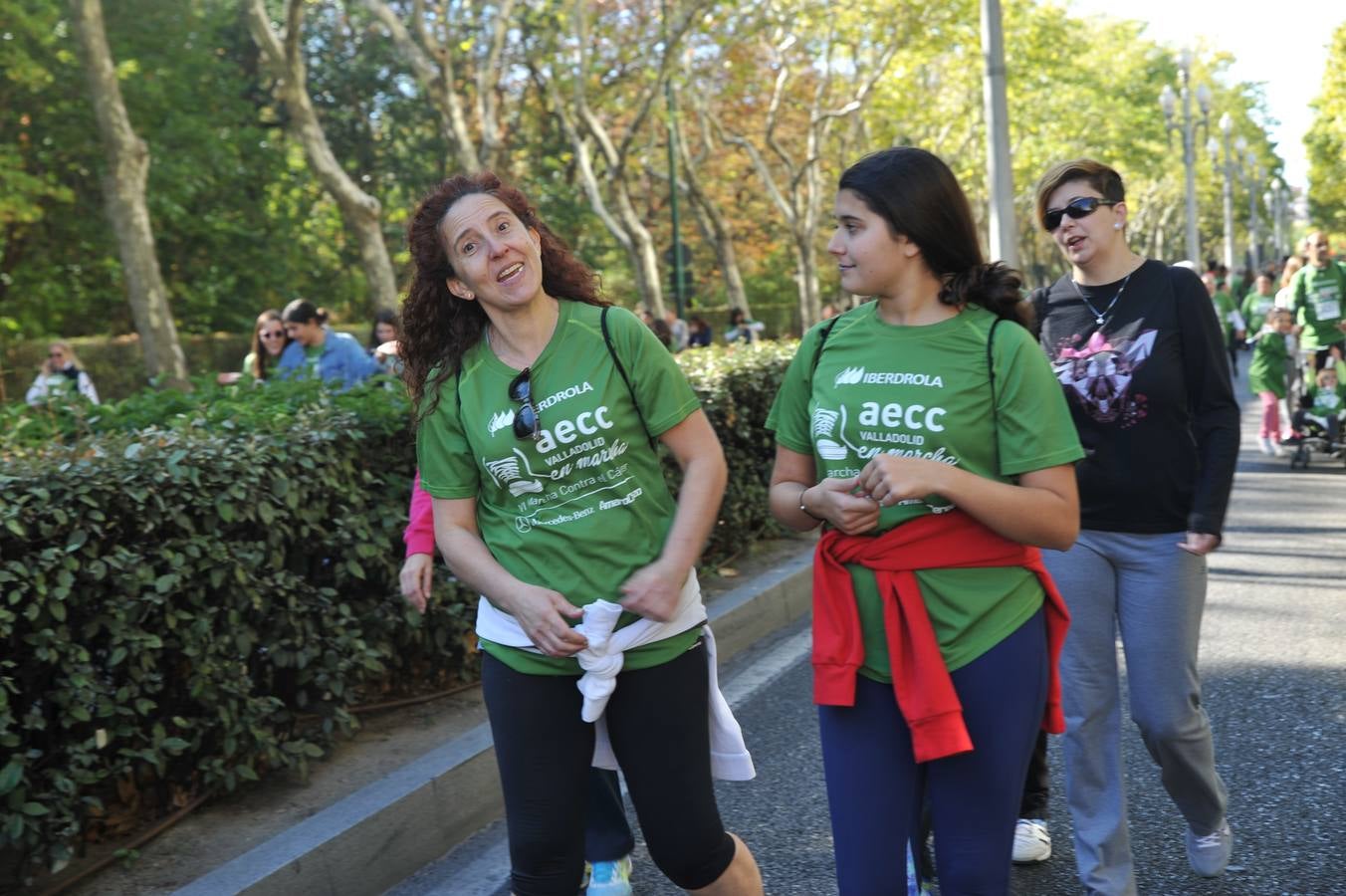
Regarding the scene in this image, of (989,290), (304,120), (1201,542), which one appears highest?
(304,120)

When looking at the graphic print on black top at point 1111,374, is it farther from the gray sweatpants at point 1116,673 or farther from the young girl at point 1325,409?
the young girl at point 1325,409

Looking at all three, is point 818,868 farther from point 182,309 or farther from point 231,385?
point 182,309

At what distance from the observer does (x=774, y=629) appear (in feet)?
24.8

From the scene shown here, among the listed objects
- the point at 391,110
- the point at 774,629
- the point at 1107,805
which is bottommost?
the point at 774,629

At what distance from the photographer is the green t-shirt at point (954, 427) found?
2.68 m

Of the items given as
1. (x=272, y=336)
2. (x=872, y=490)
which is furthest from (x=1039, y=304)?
(x=272, y=336)

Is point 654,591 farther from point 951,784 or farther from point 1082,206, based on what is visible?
point 1082,206

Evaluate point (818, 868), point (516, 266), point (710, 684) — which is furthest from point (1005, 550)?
point (818, 868)

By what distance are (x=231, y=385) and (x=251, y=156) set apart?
2826 cm

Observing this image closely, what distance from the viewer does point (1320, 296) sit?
1206cm

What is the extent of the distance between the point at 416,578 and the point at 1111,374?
5.66 ft

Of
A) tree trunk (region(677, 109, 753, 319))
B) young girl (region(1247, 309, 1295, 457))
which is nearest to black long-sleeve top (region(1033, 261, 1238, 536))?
young girl (region(1247, 309, 1295, 457))

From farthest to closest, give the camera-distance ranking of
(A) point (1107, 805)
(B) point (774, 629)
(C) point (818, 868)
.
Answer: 1. (B) point (774, 629)
2. (C) point (818, 868)
3. (A) point (1107, 805)

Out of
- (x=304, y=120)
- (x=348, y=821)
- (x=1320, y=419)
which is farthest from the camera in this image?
(x=304, y=120)
